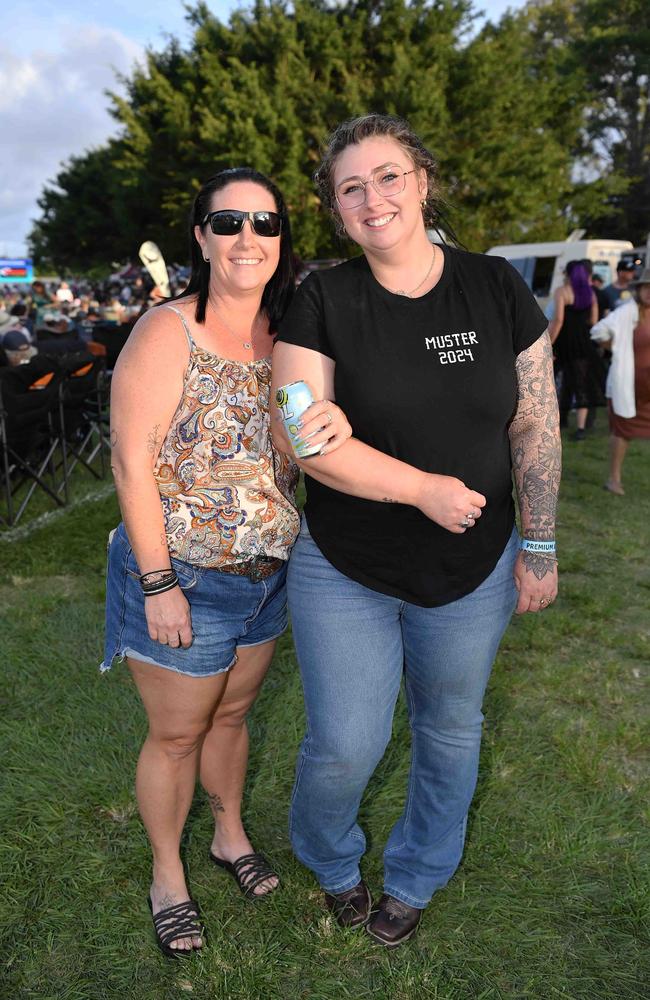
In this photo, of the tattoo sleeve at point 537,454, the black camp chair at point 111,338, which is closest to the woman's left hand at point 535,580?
the tattoo sleeve at point 537,454

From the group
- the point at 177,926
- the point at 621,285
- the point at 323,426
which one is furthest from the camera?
the point at 621,285

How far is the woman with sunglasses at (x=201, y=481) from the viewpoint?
6.46ft

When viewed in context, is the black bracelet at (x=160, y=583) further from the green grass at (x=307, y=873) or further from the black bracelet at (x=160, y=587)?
the green grass at (x=307, y=873)

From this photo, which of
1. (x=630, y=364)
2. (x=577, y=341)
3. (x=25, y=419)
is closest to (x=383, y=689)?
(x=25, y=419)

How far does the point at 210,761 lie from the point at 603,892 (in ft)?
4.05

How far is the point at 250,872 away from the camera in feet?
8.24

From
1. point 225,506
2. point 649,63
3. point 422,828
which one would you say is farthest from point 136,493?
point 649,63

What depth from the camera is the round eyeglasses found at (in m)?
1.88

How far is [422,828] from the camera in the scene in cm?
229

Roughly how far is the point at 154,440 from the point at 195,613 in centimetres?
44

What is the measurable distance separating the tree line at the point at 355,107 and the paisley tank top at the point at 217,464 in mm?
22592

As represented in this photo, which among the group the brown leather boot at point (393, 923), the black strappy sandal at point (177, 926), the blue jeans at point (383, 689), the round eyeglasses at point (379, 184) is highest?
the round eyeglasses at point (379, 184)

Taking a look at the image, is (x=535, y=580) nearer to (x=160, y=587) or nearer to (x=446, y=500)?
(x=446, y=500)

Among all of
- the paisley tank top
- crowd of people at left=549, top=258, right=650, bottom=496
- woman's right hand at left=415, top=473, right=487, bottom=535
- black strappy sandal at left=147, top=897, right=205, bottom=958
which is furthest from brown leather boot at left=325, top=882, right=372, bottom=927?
crowd of people at left=549, top=258, right=650, bottom=496
